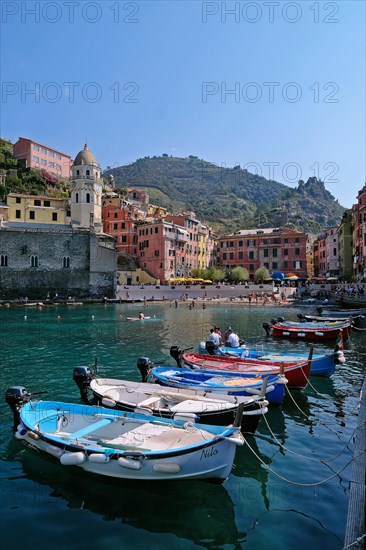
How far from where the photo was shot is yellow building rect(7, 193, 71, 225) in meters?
74.1

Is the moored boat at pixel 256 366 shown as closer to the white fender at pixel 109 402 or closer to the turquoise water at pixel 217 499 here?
the turquoise water at pixel 217 499

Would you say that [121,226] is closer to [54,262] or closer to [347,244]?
[54,262]

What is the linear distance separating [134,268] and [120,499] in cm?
7326

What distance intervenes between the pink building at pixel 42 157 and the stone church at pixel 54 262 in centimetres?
2850

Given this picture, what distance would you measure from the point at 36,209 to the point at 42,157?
2947 cm

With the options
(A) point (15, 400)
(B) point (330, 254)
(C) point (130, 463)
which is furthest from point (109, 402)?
(B) point (330, 254)

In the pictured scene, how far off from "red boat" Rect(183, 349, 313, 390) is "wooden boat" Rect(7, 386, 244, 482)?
18.7ft

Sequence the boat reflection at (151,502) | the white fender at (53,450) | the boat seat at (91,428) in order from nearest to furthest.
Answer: the boat reflection at (151,502)
the white fender at (53,450)
the boat seat at (91,428)

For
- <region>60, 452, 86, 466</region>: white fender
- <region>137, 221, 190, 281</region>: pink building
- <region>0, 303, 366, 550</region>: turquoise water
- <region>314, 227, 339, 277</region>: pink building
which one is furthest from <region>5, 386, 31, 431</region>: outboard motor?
<region>314, 227, 339, 277</region>: pink building

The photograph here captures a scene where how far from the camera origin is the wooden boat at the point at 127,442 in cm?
788

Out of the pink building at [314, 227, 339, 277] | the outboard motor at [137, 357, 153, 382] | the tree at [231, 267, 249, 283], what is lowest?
the outboard motor at [137, 357, 153, 382]

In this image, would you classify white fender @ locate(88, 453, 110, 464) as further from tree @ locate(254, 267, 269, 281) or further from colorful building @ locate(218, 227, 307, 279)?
colorful building @ locate(218, 227, 307, 279)

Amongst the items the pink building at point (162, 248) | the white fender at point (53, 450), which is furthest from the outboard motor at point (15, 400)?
the pink building at point (162, 248)

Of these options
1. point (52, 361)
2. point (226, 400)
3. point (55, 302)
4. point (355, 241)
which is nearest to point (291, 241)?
point (355, 241)
